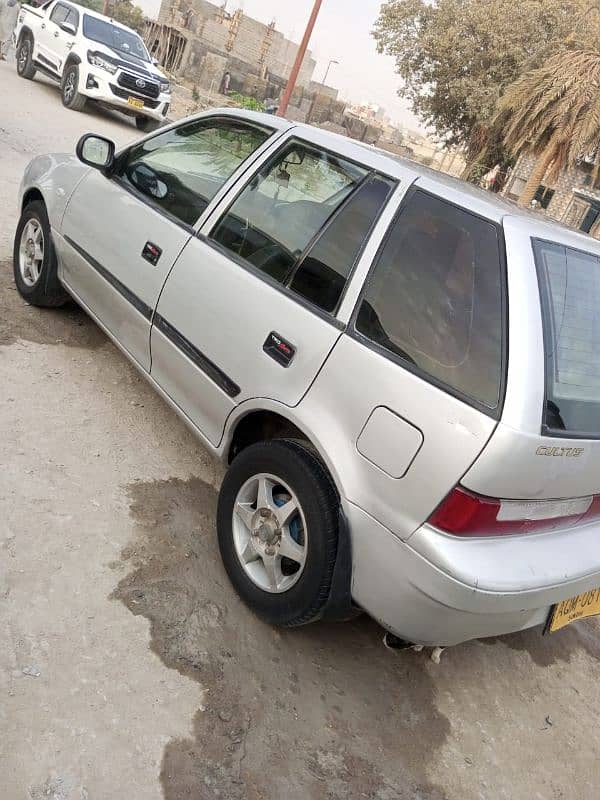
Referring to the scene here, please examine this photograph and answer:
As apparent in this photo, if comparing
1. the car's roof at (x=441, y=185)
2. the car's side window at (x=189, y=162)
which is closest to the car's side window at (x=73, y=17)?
the car's side window at (x=189, y=162)

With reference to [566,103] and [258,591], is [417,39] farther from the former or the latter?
[258,591]

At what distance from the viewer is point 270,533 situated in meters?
2.52

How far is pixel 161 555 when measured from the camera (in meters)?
2.73

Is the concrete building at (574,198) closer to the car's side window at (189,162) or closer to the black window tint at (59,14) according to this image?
the black window tint at (59,14)

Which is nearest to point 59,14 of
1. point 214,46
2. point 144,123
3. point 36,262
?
point 144,123

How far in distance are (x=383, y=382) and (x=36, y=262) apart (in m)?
2.95

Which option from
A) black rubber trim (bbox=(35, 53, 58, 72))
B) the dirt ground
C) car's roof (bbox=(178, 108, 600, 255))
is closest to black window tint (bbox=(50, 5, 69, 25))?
black rubber trim (bbox=(35, 53, 58, 72))

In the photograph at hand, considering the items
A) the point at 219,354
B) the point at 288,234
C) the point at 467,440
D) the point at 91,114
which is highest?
the point at 288,234

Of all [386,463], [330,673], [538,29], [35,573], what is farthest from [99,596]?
[538,29]

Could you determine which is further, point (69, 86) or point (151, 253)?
point (69, 86)

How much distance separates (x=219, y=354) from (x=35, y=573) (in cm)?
111

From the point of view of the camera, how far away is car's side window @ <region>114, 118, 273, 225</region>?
3.11m

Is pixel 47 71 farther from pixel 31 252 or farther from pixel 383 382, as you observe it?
pixel 383 382

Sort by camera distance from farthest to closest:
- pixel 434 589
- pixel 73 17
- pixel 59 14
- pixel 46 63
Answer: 1. pixel 46 63
2. pixel 59 14
3. pixel 73 17
4. pixel 434 589
